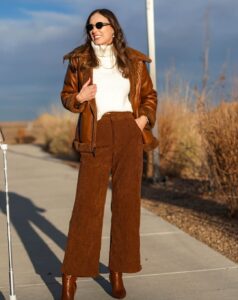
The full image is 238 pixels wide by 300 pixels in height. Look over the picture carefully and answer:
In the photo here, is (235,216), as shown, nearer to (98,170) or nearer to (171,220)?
(171,220)

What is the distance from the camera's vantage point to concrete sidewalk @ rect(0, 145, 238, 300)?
16.7 feet

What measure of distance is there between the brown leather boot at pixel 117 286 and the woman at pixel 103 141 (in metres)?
0.12

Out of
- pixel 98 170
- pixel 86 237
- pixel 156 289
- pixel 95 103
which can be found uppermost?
pixel 95 103

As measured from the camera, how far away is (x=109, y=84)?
4668 mm

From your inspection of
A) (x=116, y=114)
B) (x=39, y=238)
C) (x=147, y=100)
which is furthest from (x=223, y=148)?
(x=116, y=114)

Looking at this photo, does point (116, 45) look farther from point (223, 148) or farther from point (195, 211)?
point (195, 211)

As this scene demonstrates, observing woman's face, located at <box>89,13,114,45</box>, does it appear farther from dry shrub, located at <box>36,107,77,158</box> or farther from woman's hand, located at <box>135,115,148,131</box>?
dry shrub, located at <box>36,107,77,158</box>

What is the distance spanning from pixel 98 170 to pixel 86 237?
471 mm

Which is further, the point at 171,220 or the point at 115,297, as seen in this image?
the point at 171,220

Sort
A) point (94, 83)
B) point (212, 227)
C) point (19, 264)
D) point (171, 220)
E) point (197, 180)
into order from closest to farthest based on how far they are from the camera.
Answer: point (94, 83) < point (19, 264) < point (212, 227) < point (171, 220) < point (197, 180)

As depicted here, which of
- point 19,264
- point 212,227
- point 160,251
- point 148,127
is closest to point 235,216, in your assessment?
point 212,227

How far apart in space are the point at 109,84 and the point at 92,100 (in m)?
0.17

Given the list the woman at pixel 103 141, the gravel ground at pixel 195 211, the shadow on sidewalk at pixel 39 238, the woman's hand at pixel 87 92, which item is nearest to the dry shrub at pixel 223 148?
the gravel ground at pixel 195 211

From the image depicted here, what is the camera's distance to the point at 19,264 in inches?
242
